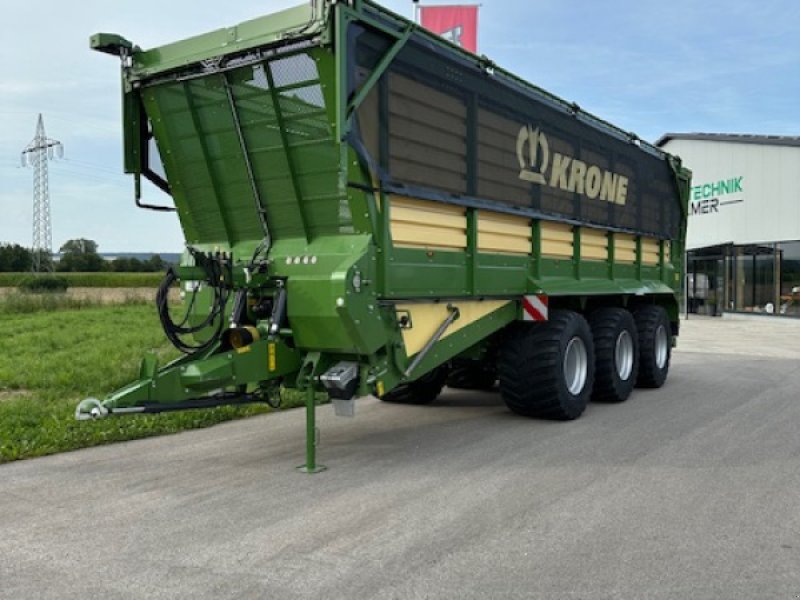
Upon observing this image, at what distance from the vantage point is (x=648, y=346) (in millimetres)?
9852

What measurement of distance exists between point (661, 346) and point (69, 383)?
8.01 metres

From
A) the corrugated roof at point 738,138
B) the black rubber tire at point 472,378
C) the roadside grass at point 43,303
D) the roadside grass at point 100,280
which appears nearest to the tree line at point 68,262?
the roadside grass at point 100,280

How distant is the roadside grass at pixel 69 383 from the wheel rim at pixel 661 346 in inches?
200

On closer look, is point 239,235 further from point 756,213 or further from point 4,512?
point 756,213

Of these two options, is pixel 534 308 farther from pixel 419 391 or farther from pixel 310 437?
pixel 310 437

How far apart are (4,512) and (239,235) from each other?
2.82 meters

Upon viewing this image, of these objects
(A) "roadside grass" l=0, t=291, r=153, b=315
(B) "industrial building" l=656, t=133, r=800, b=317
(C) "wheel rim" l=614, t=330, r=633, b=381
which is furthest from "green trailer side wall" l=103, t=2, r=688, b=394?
(B) "industrial building" l=656, t=133, r=800, b=317

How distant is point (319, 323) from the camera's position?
5.44 m

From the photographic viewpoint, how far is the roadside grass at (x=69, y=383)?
658 cm

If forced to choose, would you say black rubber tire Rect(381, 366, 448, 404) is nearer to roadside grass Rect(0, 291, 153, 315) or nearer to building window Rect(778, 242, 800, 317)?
roadside grass Rect(0, 291, 153, 315)

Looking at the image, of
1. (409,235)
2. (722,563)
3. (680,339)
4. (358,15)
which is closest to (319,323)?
(409,235)

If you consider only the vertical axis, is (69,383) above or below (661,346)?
below

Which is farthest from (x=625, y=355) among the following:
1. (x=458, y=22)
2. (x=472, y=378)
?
(x=458, y=22)

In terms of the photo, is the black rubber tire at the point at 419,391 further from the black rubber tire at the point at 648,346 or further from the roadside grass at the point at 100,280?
the roadside grass at the point at 100,280
